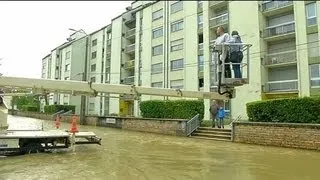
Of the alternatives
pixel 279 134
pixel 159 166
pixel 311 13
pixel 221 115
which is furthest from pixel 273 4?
pixel 159 166

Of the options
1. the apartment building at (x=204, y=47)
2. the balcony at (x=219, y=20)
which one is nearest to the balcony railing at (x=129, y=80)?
the apartment building at (x=204, y=47)

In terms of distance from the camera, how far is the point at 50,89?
11625mm

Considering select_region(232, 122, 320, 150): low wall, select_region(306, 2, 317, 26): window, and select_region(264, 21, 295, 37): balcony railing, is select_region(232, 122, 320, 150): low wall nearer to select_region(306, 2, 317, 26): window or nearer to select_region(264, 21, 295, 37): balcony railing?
select_region(306, 2, 317, 26): window

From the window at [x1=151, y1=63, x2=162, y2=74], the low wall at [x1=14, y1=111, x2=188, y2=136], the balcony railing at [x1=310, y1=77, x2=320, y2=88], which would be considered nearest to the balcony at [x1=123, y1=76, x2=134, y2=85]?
the window at [x1=151, y1=63, x2=162, y2=74]

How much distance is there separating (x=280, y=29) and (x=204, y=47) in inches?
354

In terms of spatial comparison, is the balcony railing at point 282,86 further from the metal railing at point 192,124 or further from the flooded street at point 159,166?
the flooded street at point 159,166

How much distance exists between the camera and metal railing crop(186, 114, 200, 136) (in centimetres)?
2308

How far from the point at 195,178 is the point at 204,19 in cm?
3318

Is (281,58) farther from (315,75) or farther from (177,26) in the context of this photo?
(177,26)

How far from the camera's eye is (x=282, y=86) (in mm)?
32312

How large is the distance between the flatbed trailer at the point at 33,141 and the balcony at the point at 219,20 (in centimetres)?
2749

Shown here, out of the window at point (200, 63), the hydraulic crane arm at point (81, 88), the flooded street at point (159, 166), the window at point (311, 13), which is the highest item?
the window at point (311, 13)

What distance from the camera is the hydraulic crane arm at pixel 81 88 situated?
11.1m

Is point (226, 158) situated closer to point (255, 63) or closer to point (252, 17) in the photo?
point (255, 63)
